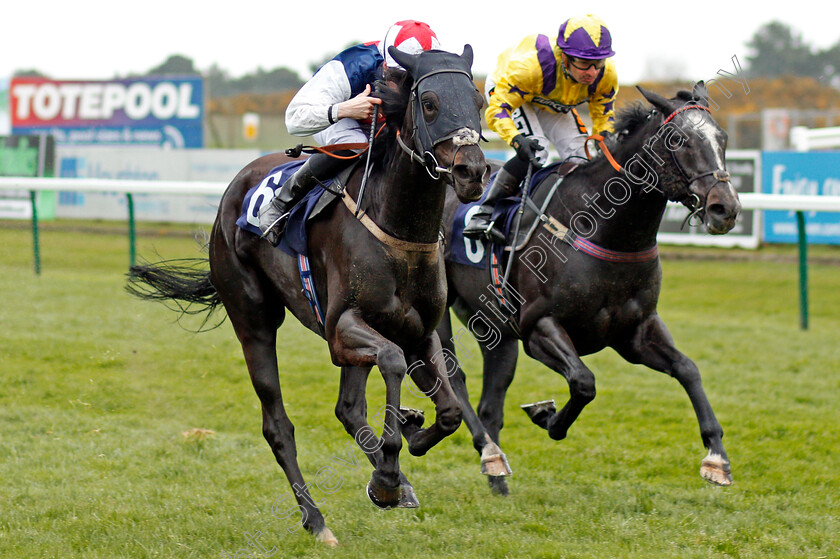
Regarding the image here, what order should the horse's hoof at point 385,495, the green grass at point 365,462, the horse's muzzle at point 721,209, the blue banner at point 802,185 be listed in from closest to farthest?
the horse's hoof at point 385,495
the horse's muzzle at point 721,209
the green grass at point 365,462
the blue banner at point 802,185

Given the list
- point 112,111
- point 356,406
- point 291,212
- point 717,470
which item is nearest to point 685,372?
point 717,470

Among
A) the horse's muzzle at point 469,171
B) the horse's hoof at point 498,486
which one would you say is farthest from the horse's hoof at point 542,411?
the horse's muzzle at point 469,171

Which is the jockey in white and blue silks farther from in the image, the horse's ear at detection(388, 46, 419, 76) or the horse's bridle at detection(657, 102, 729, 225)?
the horse's bridle at detection(657, 102, 729, 225)

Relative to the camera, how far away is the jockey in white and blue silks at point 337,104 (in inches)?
141

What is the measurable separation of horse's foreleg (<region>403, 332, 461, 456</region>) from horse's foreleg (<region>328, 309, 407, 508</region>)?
0.86 ft

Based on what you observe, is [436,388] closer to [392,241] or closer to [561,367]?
[392,241]

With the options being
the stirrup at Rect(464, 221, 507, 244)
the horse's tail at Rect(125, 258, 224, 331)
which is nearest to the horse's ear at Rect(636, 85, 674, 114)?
the stirrup at Rect(464, 221, 507, 244)

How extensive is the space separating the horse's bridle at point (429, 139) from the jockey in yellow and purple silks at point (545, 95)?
56.1 inches

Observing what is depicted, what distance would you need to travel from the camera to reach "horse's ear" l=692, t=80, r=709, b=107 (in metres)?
4.17

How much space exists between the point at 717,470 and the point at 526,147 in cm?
181

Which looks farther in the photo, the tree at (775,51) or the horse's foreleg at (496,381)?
the tree at (775,51)

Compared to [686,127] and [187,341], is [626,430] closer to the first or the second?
[686,127]

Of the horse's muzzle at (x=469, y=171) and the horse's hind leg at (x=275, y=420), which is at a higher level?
the horse's muzzle at (x=469, y=171)

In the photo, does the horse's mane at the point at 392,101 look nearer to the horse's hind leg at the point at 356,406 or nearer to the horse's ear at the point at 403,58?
the horse's ear at the point at 403,58
